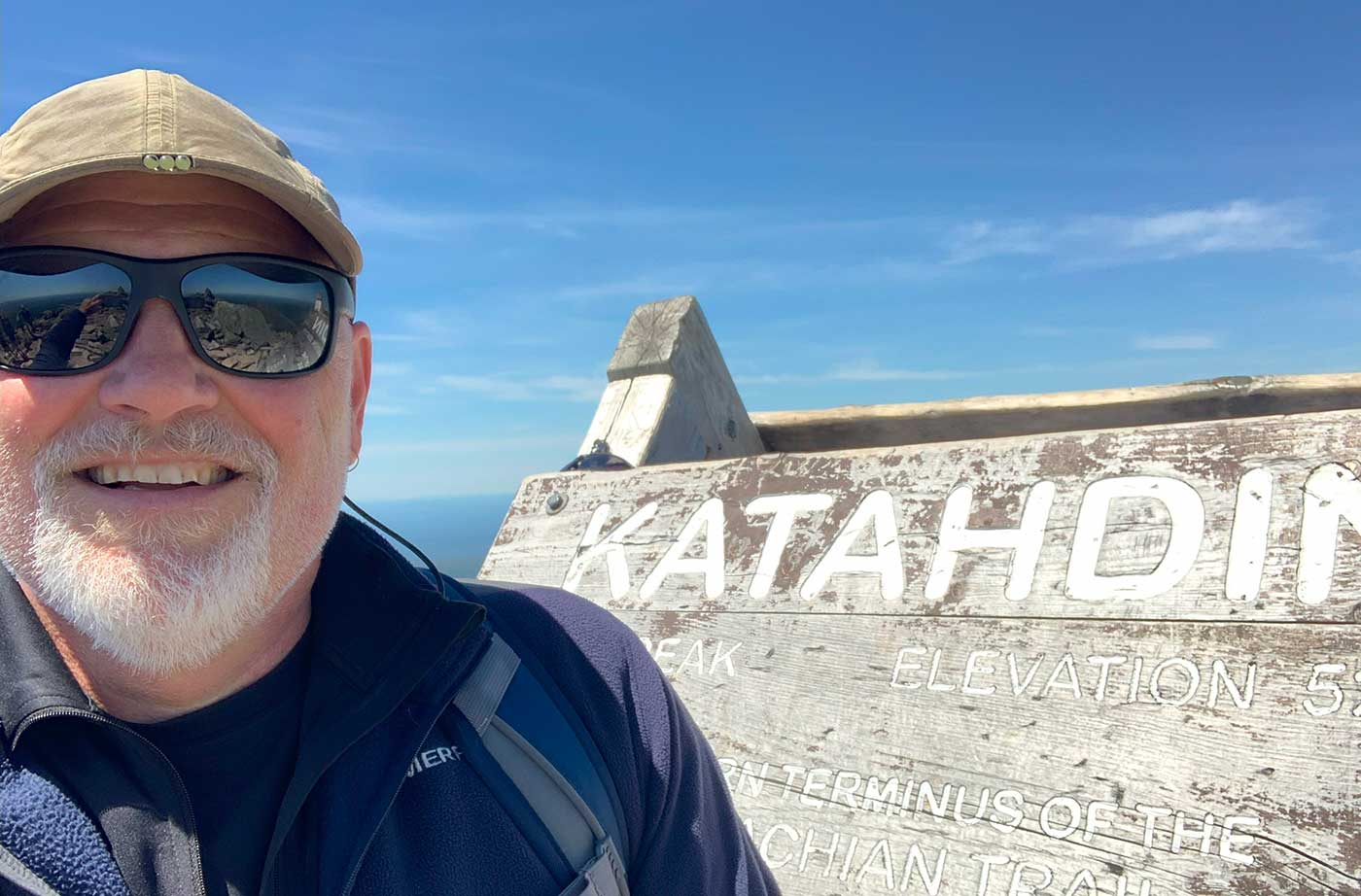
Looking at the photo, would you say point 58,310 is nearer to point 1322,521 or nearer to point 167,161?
point 167,161

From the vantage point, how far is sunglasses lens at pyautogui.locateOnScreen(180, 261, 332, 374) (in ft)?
5.05

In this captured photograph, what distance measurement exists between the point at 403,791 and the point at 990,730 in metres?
1.37

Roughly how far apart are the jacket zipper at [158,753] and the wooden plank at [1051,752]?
141cm

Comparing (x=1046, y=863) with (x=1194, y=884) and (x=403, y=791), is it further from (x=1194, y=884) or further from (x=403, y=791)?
(x=403, y=791)

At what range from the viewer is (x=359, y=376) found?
1981 mm

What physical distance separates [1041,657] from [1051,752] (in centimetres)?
23

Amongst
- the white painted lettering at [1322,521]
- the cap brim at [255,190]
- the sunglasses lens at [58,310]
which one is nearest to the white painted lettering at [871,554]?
the white painted lettering at [1322,521]

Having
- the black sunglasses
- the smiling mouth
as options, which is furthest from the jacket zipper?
the black sunglasses

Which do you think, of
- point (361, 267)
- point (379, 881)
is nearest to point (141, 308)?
point (361, 267)

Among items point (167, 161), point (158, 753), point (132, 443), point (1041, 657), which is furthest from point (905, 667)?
point (167, 161)

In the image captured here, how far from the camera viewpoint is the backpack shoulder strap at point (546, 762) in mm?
1505

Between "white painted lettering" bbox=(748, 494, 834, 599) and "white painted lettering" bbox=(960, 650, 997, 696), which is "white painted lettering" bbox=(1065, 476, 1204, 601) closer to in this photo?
"white painted lettering" bbox=(960, 650, 997, 696)

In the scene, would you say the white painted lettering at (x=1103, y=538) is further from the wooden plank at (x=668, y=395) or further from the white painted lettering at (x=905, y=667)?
the wooden plank at (x=668, y=395)

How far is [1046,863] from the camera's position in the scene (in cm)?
204
